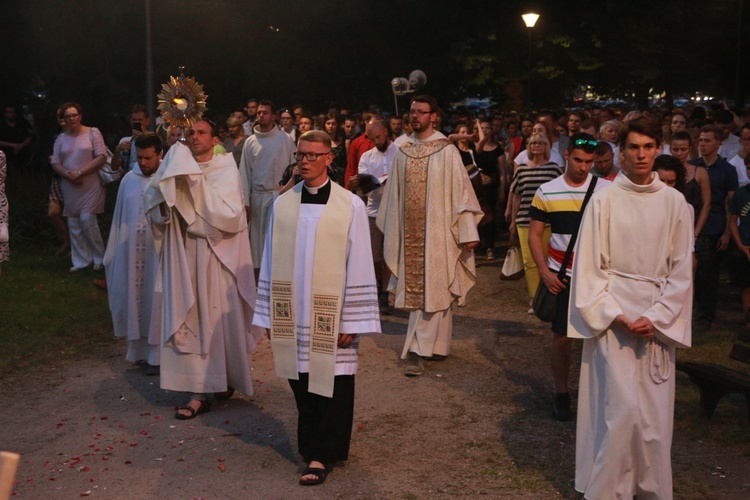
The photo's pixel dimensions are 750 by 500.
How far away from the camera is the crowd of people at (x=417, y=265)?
5855 millimetres

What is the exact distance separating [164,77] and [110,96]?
2360 millimetres

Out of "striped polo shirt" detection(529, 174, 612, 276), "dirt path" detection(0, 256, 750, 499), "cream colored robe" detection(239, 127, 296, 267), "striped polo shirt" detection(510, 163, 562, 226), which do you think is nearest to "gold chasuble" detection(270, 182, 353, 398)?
"dirt path" detection(0, 256, 750, 499)

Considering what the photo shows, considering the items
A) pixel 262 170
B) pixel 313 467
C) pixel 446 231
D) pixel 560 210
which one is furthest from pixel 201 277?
pixel 262 170

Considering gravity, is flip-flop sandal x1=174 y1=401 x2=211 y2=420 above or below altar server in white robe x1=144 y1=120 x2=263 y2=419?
below

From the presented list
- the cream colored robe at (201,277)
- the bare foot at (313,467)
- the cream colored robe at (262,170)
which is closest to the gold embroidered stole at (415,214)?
the cream colored robe at (201,277)

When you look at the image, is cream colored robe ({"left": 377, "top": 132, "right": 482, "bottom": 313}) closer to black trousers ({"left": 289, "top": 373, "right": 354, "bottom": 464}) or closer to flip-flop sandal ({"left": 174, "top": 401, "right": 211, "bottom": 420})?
flip-flop sandal ({"left": 174, "top": 401, "right": 211, "bottom": 420})

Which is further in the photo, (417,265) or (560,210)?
(417,265)

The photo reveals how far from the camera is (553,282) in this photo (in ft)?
24.5

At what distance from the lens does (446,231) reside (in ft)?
30.7

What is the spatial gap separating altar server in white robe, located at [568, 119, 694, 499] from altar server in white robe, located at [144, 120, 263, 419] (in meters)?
2.94

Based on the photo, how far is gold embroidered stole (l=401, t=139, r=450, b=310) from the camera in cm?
935

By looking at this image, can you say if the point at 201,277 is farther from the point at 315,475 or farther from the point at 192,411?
the point at 315,475

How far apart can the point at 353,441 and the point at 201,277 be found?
168 centimetres

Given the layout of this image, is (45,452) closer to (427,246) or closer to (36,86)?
(427,246)
